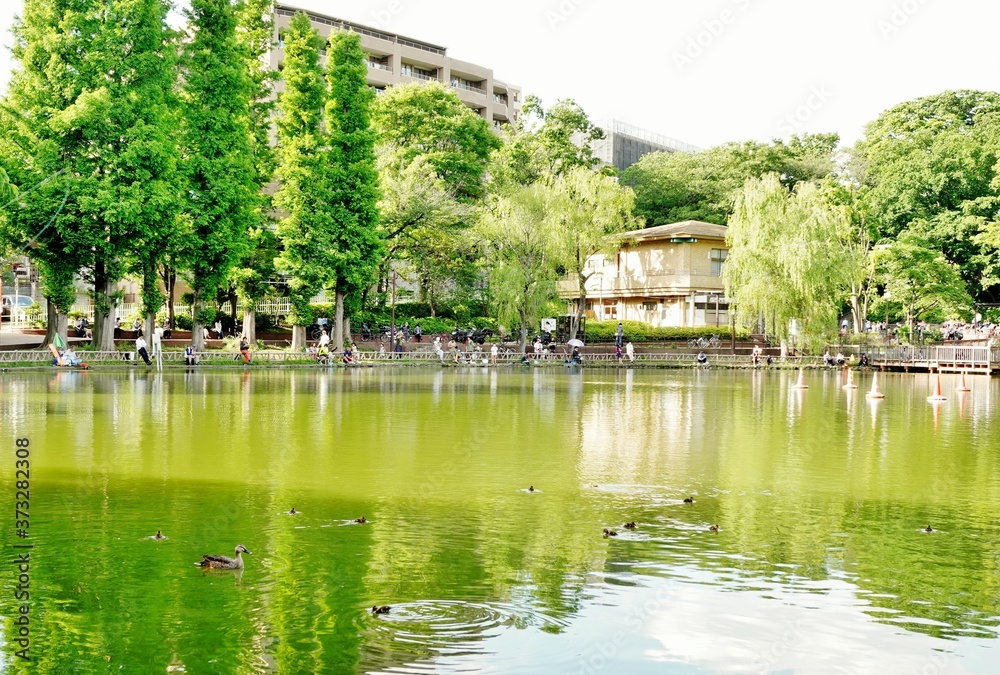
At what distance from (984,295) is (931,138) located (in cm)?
1186

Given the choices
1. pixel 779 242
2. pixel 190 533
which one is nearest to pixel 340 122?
pixel 779 242

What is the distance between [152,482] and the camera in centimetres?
1275

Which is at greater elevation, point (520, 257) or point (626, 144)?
point (626, 144)

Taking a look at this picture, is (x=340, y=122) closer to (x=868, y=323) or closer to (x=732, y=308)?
(x=732, y=308)

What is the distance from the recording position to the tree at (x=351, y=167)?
45.9 meters

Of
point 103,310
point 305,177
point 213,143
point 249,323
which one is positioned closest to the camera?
point 103,310

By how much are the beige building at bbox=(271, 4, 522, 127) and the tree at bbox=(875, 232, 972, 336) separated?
47.6 metres

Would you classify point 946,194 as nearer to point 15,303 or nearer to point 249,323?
point 249,323

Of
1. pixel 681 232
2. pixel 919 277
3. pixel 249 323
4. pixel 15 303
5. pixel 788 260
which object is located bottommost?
pixel 249 323

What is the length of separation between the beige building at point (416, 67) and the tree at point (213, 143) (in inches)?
1805

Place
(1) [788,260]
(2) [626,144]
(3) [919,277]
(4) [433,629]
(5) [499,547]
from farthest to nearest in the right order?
(2) [626,144] < (3) [919,277] < (1) [788,260] < (5) [499,547] < (4) [433,629]

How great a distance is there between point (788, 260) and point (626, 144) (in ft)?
233

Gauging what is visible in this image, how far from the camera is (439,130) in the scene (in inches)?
2418

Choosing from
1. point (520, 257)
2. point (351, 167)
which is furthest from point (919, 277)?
point (351, 167)
